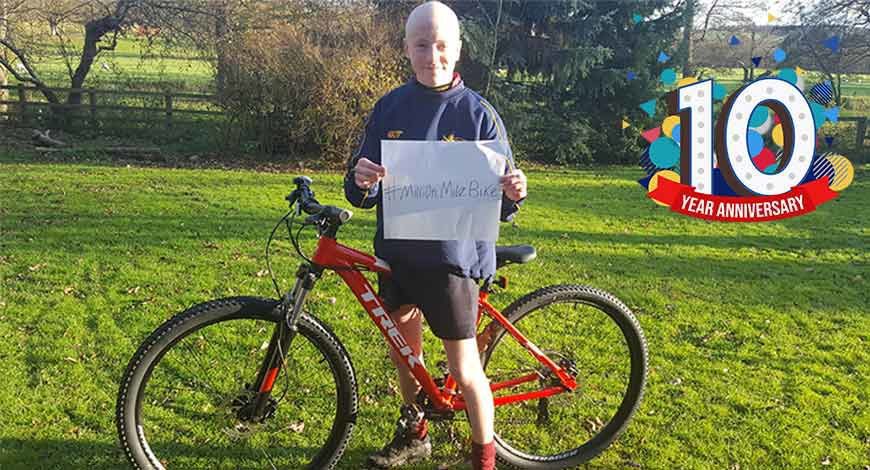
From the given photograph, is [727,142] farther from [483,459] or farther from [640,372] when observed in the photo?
[483,459]

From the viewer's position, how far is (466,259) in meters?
2.23

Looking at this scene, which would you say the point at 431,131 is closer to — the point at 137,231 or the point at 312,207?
the point at 312,207

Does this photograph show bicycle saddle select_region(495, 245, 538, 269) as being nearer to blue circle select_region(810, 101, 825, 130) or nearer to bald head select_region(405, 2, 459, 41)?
bald head select_region(405, 2, 459, 41)

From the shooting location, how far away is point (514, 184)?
2.13 meters

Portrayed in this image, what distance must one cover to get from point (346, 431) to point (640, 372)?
1.37 metres

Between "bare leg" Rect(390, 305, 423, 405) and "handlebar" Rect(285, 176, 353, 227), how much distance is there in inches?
19.5

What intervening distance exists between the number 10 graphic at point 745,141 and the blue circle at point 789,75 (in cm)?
153

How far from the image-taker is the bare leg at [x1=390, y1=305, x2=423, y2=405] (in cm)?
254

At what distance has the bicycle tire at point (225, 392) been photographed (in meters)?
2.26

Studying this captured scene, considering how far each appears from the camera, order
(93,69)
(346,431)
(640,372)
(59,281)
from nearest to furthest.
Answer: (346,431) < (640,372) < (59,281) < (93,69)

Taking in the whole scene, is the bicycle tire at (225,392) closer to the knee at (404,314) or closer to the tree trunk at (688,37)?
the knee at (404,314)

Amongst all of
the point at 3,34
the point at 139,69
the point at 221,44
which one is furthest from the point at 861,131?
the point at 3,34

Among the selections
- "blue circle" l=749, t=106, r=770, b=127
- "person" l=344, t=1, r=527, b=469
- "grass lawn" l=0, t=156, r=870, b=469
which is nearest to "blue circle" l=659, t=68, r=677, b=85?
"blue circle" l=749, t=106, r=770, b=127

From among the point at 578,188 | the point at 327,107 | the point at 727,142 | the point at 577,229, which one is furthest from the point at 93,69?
the point at 727,142
